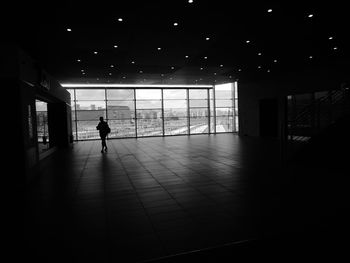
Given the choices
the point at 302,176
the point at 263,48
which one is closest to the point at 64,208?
the point at 302,176

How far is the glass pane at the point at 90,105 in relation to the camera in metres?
19.3

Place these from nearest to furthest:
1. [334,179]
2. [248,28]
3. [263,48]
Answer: [334,179] < [248,28] < [263,48]

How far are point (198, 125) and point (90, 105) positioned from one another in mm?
9264

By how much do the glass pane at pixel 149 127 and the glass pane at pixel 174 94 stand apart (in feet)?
6.90

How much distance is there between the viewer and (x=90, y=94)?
19.6 metres

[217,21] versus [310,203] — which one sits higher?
[217,21]

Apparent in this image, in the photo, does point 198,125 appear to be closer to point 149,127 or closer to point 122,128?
point 149,127

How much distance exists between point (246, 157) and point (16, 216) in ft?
24.1

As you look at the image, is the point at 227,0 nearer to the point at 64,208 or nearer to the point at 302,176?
the point at 302,176

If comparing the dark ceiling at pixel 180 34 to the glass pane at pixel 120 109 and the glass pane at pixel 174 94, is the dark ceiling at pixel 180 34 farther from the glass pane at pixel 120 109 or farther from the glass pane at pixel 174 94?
the glass pane at pixel 174 94

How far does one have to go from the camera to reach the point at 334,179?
572 cm

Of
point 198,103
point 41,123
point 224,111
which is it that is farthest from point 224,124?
point 41,123

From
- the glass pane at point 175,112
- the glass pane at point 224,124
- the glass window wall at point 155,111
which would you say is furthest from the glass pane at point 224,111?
the glass pane at point 175,112

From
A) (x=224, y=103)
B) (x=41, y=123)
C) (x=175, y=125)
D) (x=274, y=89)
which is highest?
(x=274, y=89)
